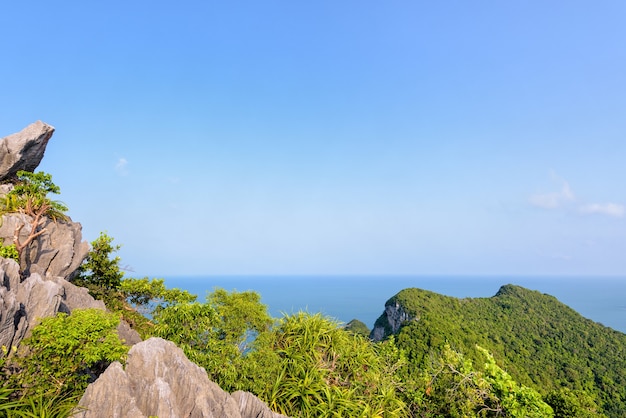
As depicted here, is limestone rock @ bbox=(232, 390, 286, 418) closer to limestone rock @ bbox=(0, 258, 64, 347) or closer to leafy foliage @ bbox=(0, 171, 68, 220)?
limestone rock @ bbox=(0, 258, 64, 347)

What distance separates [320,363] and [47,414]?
5345mm

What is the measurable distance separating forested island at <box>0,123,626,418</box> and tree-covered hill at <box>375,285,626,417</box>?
18452 millimetres

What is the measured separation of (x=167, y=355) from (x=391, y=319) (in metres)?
56.8

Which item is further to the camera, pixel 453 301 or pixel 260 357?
pixel 453 301

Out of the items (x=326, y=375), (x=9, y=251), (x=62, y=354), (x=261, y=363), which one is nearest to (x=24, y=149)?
(x=9, y=251)

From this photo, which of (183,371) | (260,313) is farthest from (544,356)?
(183,371)

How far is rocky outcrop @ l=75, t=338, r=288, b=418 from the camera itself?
5.00 metres

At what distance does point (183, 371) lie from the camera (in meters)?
5.59

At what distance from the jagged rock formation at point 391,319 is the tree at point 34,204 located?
48.7 meters

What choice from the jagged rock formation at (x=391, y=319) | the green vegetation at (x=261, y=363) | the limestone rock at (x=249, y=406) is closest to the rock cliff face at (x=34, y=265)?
→ the green vegetation at (x=261, y=363)

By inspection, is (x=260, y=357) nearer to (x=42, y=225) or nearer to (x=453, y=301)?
(x=42, y=225)

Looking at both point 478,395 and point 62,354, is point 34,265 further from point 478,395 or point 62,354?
point 478,395

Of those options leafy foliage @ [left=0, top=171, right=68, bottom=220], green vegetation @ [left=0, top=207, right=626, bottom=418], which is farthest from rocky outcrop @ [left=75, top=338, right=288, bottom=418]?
leafy foliage @ [left=0, top=171, right=68, bottom=220]

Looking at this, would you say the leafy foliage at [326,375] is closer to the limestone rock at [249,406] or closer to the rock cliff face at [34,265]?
the limestone rock at [249,406]
